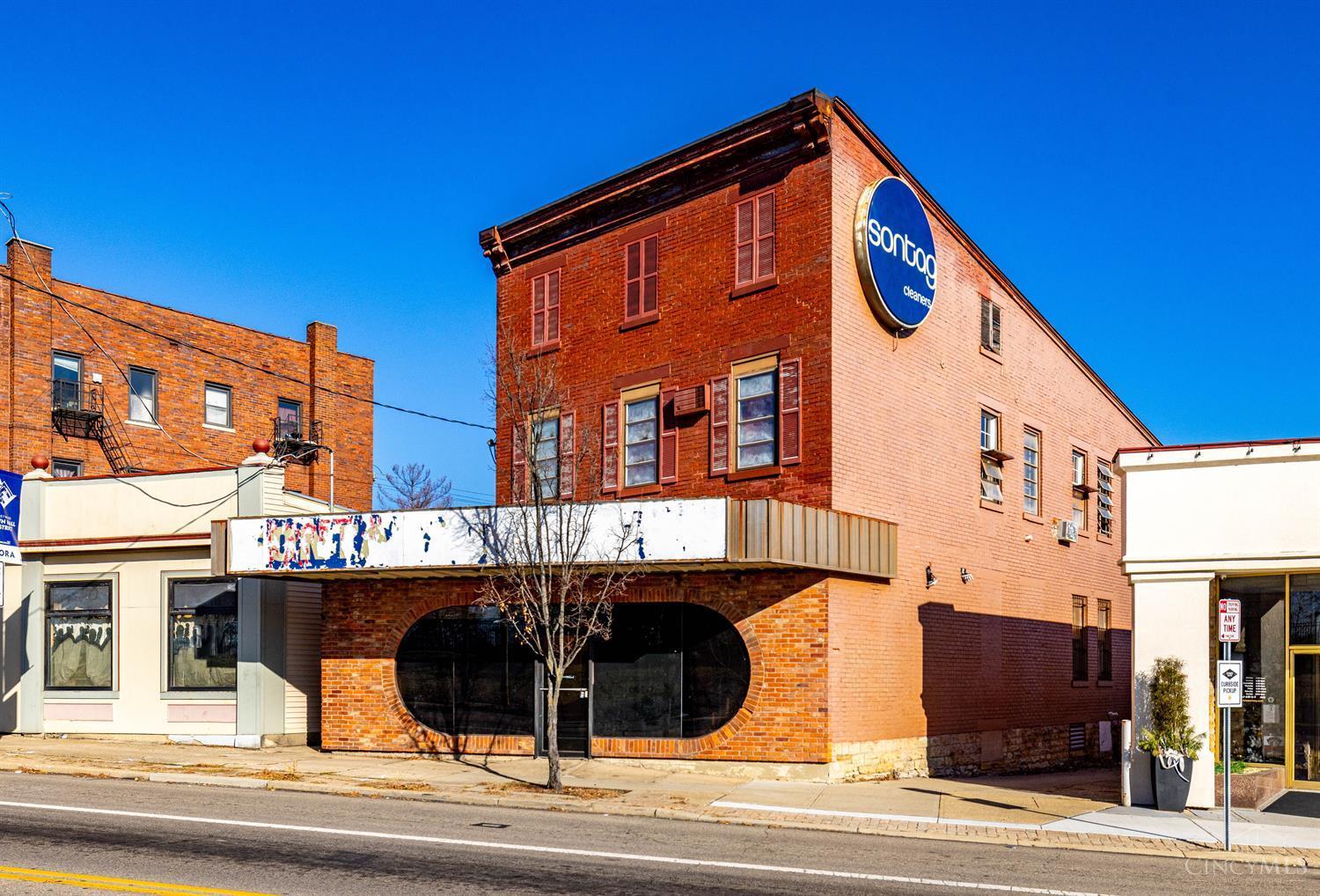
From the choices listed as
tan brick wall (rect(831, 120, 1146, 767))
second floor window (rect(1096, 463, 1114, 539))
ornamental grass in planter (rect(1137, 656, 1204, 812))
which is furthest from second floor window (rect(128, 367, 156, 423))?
ornamental grass in planter (rect(1137, 656, 1204, 812))

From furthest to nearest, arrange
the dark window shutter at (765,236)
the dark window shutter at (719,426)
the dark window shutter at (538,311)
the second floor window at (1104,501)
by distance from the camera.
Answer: the second floor window at (1104,501) → the dark window shutter at (538,311) → the dark window shutter at (719,426) → the dark window shutter at (765,236)

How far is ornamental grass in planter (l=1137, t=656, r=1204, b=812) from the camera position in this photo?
55.8 ft

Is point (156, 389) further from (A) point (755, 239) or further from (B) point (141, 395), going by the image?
(A) point (755, 239)

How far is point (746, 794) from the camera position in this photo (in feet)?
59.7

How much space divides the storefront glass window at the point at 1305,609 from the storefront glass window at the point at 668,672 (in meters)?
8.21

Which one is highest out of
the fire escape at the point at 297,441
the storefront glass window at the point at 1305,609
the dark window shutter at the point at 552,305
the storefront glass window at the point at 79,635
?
the dark window shutter at the point at 552,305

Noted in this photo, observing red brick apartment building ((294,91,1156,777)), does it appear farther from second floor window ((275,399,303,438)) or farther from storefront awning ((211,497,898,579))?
second floor window ((275,399,303,438))

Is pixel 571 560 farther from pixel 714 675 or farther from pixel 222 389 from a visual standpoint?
pixel 222 389

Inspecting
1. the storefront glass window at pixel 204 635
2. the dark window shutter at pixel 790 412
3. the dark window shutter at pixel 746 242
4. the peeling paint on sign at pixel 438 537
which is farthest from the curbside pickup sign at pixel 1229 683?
the storefront glass window at pixel 204 635

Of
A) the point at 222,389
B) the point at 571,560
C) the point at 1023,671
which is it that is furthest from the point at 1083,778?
the point at 222,389

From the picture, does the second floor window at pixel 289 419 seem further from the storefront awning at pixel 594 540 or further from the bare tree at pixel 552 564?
the bare tree at pixel 552 564

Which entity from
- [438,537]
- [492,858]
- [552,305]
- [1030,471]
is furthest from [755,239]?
[492,858]

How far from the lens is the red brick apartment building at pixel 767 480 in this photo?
2045cm

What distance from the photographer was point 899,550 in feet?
73.1
